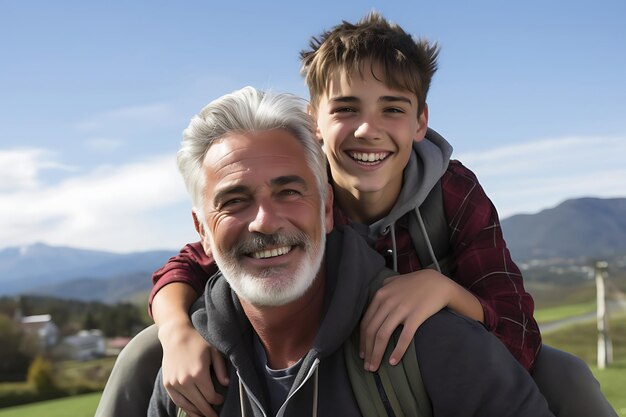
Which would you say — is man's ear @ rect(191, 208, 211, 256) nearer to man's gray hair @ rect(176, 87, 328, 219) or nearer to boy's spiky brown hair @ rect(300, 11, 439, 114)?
man's gray hair @ rect(176, 87, 328, 219)

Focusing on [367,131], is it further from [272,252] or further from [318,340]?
[318,340]

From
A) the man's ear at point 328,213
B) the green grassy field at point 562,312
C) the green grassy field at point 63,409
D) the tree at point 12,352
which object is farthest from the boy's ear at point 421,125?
the green grassy field at point 562,312

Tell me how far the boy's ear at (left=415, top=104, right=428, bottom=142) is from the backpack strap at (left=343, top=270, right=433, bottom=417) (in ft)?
4.31

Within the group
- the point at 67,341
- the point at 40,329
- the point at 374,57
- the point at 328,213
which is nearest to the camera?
the point at 328,213

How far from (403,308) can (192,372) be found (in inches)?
29.7

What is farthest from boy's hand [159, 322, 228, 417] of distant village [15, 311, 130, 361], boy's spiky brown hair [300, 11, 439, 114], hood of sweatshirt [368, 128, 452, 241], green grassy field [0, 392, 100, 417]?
distant village [15, 311, 130, 361]

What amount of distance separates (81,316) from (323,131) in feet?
106

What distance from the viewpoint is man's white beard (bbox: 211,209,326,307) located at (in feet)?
7.66

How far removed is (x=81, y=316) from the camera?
3319cm

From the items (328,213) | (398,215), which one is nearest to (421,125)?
(398,215)

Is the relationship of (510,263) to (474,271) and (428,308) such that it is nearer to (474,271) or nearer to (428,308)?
(474,271)

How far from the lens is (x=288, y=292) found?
233 centimetres

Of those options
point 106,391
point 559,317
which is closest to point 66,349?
point 106,391

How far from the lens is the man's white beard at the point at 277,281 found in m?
2.34
